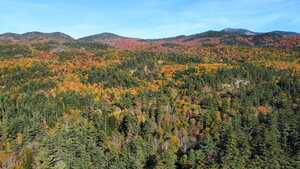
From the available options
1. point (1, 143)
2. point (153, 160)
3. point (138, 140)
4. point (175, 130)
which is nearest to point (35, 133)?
point (1, 143)

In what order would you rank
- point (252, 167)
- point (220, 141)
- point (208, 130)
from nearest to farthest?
1. point (252, 167)
2. point (220, 141)
3. point (208, 130)

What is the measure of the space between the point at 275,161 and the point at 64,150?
64099mm

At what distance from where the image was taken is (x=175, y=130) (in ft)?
630

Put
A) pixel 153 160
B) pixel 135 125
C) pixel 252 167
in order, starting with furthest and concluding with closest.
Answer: pixel 135 125 → pixel 153 160 → pixel 252 167

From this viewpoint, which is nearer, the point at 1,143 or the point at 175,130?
the point at 1,143

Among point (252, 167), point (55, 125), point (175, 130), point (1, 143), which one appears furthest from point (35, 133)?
point (252, 167)

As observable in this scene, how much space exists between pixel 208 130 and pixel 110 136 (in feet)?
140

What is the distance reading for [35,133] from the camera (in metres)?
156

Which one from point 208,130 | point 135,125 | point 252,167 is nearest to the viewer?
point 252,167

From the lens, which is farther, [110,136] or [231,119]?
[231,119]

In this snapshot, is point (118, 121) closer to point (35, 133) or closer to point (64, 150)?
point (35, 133)

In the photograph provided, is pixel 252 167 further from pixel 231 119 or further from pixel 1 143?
pixel 1 143

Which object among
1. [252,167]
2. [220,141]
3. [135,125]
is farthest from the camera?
[135,125]

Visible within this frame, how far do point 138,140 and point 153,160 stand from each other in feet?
68.1
